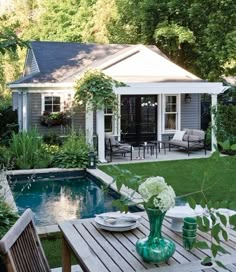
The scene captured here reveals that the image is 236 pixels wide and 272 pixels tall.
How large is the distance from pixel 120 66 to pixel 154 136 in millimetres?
3232

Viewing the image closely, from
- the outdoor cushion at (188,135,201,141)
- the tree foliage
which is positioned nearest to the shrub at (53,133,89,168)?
the outdoor cushion at (188,135,201,141)

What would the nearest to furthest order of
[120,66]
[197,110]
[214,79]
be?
1. [120,66]
2. [197,110]
3. [214,79]

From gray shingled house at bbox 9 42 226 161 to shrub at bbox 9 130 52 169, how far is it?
7.30ft

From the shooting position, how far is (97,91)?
12.8 meters

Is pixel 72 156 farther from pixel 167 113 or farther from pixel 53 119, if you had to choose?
pixel 167 113

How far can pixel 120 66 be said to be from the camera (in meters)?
16.3

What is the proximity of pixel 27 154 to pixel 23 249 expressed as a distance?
9.32m

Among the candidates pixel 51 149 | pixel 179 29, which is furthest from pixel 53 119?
pixel 179 29

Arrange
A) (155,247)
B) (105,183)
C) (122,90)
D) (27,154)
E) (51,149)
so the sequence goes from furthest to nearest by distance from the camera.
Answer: (122,90) → (51,149) → (27,154) → (105,183) → (155,247)

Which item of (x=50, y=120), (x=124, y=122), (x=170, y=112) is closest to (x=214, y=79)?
(x=170, y=112)

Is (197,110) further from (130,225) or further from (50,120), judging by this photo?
(130,225)

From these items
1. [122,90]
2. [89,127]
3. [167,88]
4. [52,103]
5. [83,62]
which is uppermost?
[83,62]

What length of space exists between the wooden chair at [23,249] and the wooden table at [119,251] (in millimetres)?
259

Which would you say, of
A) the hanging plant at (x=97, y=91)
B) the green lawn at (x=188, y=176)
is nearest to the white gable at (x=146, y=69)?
the hanging plant at (x=97, y=91)
